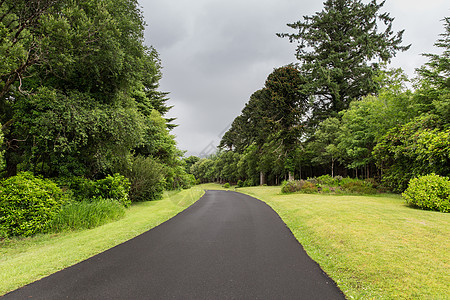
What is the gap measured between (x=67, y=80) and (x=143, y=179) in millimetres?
7289

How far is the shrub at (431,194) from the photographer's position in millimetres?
8117

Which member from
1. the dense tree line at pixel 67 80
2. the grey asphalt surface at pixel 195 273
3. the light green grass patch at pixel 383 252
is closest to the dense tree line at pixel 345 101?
the light green grass patch at pixel 383 252

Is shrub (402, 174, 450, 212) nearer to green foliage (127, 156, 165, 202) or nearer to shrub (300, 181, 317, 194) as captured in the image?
shrub (300, 181, 317, 194)

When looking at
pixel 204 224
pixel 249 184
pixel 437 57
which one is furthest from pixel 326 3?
pixel 204 224

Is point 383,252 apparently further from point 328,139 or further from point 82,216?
point 328,139

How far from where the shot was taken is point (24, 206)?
6.43 meters

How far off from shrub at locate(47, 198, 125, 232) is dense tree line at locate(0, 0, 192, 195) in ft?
8.15

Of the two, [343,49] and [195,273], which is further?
[343,49]

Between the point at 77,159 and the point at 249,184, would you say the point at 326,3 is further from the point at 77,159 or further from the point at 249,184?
the point at 77,159

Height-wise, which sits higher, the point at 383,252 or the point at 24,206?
the point at 24,206

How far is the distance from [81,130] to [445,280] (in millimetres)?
11128

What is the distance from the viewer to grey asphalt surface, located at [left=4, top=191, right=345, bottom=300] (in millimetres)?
2854

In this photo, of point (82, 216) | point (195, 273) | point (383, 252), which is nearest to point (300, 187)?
point (383, 252)

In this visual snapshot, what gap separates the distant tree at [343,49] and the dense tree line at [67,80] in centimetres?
2367
